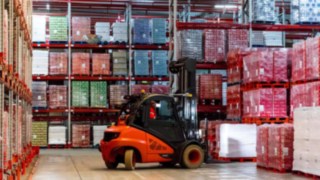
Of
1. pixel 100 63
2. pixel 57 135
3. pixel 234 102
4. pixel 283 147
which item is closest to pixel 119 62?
pixel 100 63

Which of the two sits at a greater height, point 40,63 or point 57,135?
point 40,63

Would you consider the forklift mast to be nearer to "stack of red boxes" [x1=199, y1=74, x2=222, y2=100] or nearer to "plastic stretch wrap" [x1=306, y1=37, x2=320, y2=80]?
"plastic stretch wrap" [x1=306, y1=37, x2=320, y2=80]

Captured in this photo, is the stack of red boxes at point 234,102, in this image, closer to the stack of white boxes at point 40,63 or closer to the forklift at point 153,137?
the forklift at point 153,137

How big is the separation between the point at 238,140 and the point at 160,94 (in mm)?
3024

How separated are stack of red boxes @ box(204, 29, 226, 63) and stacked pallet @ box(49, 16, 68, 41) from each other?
5.82 meters

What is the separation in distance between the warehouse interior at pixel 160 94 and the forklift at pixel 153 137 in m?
0.02

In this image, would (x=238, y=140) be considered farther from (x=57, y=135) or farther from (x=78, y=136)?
(x=57, y=135)

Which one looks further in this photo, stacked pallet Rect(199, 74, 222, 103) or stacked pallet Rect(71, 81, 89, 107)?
stacked pallet Rect(71, 81, 89, 107)

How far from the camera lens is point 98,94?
66.4 ft

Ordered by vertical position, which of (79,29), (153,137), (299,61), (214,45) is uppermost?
(79,29)

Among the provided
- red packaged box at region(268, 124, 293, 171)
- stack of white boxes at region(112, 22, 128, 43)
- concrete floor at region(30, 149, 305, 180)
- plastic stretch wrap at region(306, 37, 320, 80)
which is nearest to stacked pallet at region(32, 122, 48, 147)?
stack of white boxes at region(112, 22, 128, 43)

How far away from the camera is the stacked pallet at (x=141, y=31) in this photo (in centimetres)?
2055

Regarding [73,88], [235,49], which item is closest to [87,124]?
[73,88]

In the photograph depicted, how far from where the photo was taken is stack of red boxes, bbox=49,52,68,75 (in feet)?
66.1
